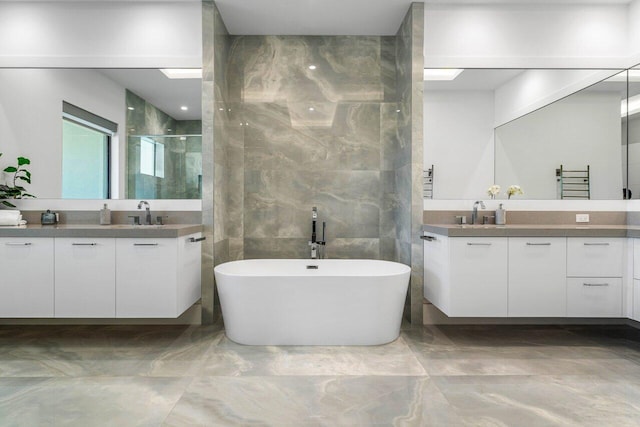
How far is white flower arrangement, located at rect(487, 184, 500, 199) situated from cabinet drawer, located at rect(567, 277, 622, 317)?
38.4 inches

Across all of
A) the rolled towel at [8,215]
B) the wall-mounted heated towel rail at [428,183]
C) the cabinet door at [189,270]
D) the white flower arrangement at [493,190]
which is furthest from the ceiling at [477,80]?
the rolled towel at [8,215]

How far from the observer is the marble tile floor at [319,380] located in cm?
188

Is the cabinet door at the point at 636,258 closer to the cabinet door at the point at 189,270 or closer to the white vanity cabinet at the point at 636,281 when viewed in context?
the white vanity cabinet at the point at 636,281

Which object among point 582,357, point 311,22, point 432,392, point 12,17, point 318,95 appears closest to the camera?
point 432,392

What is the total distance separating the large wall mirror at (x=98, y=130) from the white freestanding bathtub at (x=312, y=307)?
1.17 meters

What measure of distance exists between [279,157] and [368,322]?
193cm

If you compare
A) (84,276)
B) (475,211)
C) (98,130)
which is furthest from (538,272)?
(98,130)

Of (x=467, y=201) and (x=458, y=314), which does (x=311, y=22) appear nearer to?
(x=467, y=201)

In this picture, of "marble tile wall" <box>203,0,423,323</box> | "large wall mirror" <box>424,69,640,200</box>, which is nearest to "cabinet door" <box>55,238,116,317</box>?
"marble tile wall" <box>203,0,423,323</box>

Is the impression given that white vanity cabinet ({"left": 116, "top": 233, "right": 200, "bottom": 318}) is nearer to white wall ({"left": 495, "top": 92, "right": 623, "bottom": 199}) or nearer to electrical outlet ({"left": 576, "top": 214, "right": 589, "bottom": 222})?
white wall ({"left": 495, "top": 92, "right": 623, "bottom": 199})

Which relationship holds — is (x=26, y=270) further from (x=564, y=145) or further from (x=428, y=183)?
(x=564, y=145)

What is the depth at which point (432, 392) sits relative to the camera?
212cm

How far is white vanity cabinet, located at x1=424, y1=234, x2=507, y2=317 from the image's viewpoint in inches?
110

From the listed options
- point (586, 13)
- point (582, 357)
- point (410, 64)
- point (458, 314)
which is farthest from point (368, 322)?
point (586, 13)
